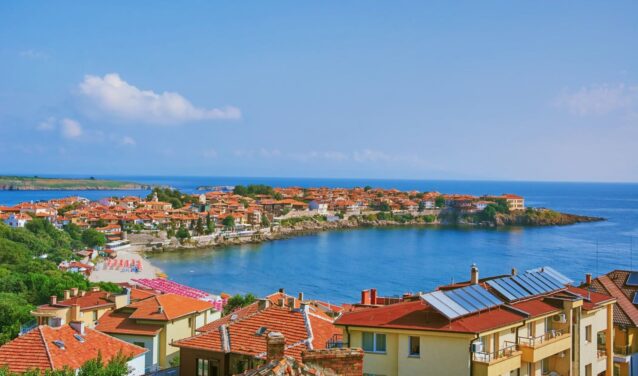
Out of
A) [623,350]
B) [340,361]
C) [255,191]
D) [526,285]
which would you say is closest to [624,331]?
[623,350]

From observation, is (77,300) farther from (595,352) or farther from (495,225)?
(495,225)

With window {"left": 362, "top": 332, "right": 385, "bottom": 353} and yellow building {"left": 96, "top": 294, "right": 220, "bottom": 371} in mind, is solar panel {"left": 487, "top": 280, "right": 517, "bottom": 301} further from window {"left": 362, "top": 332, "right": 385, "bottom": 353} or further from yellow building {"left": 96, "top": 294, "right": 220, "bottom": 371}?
yellow building {"left": 96, "top": 294, "right": 220, "bottom": 371}

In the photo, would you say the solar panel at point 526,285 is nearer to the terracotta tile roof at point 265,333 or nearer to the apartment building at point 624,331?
the terracotta tile roof at point 265,333

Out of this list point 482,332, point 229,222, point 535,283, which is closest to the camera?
point 482,332

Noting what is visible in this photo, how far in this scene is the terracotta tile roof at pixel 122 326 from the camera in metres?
17.2

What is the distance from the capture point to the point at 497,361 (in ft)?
30.9

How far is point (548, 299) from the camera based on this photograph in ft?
38.0

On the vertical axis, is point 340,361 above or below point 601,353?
above

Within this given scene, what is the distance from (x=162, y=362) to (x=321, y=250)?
4918cm

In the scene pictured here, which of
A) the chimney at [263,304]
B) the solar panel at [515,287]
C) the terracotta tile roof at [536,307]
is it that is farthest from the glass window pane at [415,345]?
the chimney at [263,304]

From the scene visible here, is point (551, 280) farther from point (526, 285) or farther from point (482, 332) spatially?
point (482, 332)

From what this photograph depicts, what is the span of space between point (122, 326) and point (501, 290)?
10.7 metres

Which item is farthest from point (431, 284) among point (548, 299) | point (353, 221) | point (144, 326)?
point (353, 221)

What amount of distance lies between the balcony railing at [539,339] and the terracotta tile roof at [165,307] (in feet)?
32.5
